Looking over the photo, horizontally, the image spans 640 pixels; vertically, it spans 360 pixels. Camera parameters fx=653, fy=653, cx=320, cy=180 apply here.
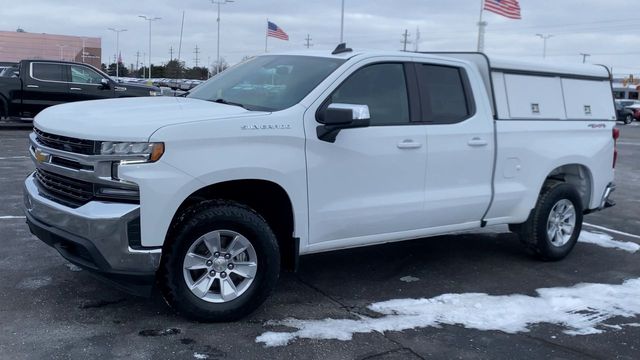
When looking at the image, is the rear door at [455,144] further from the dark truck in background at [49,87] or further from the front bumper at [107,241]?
the dark truck in background at [49,87]

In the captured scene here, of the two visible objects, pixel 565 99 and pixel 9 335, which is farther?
pixel 565 99

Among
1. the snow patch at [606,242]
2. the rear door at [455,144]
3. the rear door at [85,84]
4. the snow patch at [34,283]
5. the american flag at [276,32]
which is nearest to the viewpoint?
the snow patch at [34,283]

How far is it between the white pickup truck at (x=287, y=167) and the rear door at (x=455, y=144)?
0.04ft

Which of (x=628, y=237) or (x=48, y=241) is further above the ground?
(x=48, y=241)

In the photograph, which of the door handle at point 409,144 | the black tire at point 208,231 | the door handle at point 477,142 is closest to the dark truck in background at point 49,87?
the door handle at point 477,142

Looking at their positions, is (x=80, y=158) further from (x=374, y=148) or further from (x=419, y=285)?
(x=419, y=285)

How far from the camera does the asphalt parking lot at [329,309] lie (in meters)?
4.20

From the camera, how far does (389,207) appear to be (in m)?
5.25

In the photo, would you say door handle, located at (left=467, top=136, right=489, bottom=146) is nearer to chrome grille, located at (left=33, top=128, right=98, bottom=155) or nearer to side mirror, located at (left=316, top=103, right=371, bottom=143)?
side mirror, located at (left=316, top=103, right=371, bottom=143)

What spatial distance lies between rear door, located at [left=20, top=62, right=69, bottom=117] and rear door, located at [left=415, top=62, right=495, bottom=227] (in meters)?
14.1

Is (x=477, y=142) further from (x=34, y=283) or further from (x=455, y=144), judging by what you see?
(x=34, y=283)

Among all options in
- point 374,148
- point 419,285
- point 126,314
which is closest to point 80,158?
point 126,314

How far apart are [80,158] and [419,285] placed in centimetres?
305

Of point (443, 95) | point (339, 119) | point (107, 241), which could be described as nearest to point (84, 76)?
point (443, 95)
